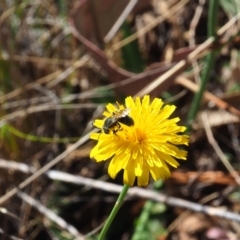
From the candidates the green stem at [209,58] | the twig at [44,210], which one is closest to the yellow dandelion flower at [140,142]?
the green stem at [209,58]

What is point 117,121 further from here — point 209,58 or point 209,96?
point 209,96

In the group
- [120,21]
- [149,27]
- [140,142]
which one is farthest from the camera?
[149,27]

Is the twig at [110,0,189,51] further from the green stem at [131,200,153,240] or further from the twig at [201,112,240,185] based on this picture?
the green stem at [131,200,153,240]

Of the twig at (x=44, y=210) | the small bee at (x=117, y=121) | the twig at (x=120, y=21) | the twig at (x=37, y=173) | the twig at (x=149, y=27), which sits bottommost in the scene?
the twig at (x=44, y=210)

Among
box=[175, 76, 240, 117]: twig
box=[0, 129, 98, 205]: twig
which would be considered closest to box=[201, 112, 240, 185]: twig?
box=[175, 76, 240, 117]: twig

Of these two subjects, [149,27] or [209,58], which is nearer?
[209,58]

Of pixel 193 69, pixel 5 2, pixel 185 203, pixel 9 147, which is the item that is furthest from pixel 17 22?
pixel 185 203

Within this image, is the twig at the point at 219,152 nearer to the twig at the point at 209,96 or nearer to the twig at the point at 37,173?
the twig at the point at 209,96

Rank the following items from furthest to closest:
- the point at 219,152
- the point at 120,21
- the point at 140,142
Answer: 1. the point at 120,21
2. the point at 219,152
3. the point at 140,142

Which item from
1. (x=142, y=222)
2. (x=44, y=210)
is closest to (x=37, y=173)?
(x=44, y=210)
